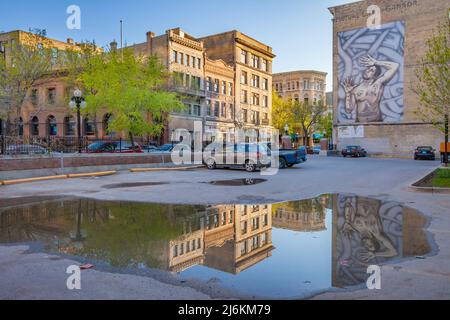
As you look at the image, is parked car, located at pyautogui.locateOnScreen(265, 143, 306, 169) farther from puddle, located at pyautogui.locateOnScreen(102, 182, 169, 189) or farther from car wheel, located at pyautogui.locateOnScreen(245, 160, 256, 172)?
puddle, located at pyautogui.locateOnScreen(102, 182, 169, 189)

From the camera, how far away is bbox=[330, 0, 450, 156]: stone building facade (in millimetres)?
44031

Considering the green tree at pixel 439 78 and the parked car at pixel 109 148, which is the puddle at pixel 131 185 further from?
the green tree at pixel 439 78

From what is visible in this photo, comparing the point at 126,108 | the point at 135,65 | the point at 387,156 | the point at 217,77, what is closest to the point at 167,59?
the point at 217,77

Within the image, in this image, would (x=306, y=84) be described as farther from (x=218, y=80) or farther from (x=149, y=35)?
(x=149, y=35)

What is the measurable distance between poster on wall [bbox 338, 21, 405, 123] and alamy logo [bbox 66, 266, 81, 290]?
4636cm

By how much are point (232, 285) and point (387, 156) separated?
1792 inches

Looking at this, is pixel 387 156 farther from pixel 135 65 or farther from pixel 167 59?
pixel 135 65

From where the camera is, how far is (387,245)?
6.90 meters

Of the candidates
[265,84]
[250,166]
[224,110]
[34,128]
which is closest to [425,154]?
[250,166]

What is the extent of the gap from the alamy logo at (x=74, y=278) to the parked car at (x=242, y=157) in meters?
17.8

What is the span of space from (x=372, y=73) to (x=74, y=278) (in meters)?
47.1

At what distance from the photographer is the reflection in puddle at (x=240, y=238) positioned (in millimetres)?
5430

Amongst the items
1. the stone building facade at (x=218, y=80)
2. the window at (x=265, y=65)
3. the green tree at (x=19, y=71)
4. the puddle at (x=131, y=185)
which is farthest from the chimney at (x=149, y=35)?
the puddle at (x=131, y=185)

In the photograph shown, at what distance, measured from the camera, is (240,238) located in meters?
7.56
